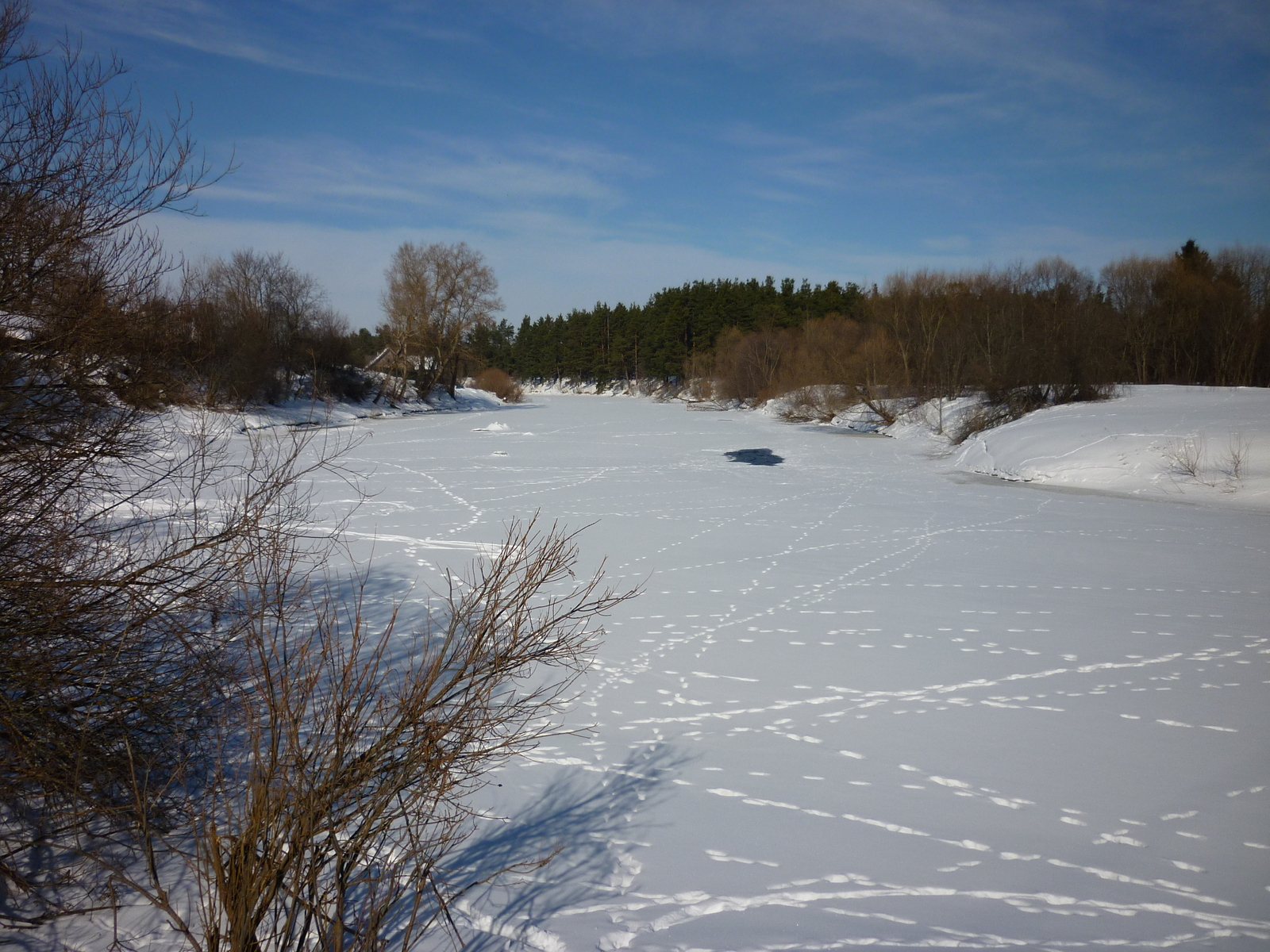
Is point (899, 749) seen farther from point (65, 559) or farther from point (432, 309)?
point (432, 309)

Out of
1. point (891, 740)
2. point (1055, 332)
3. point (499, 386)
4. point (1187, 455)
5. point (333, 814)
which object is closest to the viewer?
point (333, 814)

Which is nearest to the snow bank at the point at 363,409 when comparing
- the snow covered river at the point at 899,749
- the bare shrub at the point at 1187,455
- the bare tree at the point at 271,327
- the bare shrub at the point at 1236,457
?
the bare tree at the point at 271,327

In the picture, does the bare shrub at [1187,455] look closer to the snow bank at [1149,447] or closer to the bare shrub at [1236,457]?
the snow bank at [1149,447]

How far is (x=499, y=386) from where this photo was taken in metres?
67.8

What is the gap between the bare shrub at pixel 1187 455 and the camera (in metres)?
17.2

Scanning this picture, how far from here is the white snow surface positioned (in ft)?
12.5

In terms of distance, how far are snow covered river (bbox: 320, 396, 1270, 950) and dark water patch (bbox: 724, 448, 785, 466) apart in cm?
1012

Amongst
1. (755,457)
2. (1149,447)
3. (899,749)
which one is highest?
(1149,447)

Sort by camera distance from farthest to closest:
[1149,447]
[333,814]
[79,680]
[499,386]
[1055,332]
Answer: [499,386] < [1055,332] < [1149,447] < [79,680] < [333,814]

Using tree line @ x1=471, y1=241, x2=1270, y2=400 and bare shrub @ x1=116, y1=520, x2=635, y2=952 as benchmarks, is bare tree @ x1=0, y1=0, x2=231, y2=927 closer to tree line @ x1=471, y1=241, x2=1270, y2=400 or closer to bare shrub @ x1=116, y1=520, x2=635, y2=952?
bare shrub @ x1=116, y1=520, x2=635, y2=952

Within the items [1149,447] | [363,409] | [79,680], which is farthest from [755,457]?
[363,409]

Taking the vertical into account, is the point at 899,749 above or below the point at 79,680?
below

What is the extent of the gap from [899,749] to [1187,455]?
16.0 m

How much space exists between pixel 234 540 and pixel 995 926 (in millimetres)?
4684
